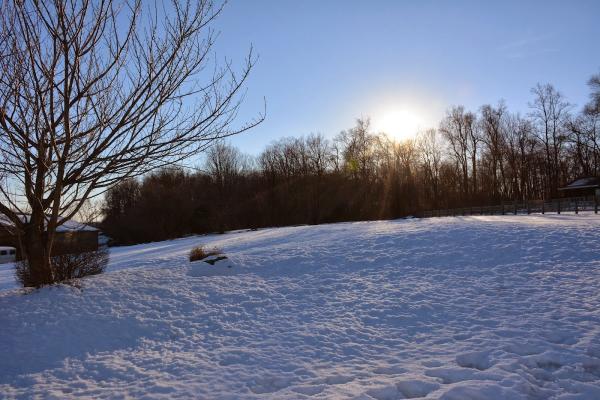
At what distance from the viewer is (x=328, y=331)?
→ 617cm

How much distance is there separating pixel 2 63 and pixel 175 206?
4580 cm

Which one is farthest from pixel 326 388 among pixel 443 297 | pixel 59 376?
pixel 443 297

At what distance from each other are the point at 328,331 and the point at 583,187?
43568mm

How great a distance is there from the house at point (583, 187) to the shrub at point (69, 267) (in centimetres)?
4249

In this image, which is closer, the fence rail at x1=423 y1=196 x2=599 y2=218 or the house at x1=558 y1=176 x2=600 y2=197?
the fence rail at x1=423 y1=196 x2=599 y2=218

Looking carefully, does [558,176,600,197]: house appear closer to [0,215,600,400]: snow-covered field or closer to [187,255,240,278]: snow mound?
[0,215,600,400]: snow-covered field

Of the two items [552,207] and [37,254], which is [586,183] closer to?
[552,207]

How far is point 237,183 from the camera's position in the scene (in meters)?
57.6

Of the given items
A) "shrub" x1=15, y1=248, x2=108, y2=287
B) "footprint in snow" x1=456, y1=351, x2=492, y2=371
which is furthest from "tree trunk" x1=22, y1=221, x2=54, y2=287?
"footprint in snow" x1=456, y1=351, x2=492, y2=371

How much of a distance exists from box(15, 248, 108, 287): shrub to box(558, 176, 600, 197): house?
139ft

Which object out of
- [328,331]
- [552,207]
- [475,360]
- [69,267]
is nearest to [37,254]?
[69,267]

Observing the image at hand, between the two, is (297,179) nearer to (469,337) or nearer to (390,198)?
(390,198)

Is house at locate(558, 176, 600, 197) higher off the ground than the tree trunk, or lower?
higher

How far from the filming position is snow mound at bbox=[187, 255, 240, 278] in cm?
1049
